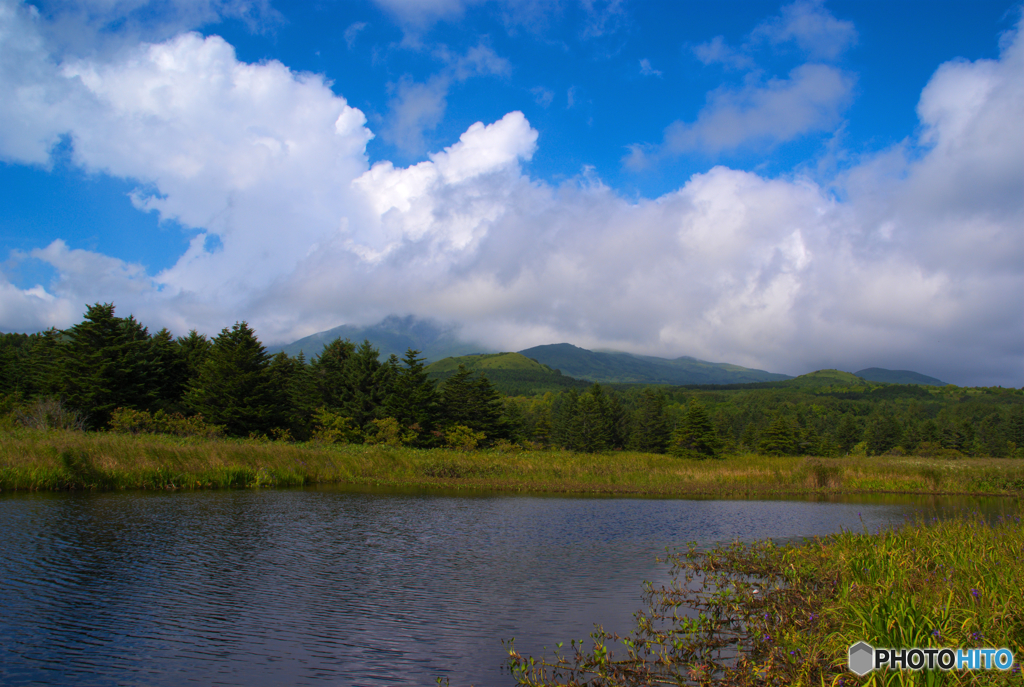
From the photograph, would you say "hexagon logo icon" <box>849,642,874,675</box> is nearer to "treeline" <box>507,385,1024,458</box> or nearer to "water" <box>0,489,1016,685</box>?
"water" <box>0,489,1016,685</box>

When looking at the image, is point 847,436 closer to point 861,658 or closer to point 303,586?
point 303,586

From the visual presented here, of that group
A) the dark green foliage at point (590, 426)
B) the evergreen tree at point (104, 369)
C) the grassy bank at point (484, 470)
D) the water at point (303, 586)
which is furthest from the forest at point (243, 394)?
the water at point (303, 586)

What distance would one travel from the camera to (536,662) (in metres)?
7.42

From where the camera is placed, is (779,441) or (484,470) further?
(779,441)

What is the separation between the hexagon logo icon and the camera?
5.86m

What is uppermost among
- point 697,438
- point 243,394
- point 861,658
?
point 243,394

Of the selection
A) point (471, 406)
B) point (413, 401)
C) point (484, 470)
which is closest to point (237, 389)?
point (413, 401)

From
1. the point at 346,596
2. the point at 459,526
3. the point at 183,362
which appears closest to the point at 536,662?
the point at 346,596

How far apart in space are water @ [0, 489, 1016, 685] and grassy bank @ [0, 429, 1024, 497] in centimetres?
518

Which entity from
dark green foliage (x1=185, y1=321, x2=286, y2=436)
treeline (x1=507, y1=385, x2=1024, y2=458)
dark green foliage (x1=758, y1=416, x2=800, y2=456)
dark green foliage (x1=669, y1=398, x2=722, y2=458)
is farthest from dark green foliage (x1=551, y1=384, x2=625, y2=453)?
dark green foliage (x1=185, y1=321, x2=286, y2=436)

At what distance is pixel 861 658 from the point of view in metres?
6.03

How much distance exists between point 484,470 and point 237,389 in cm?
3174

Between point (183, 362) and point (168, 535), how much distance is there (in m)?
55.4

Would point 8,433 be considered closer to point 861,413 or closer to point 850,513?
point 850,513
